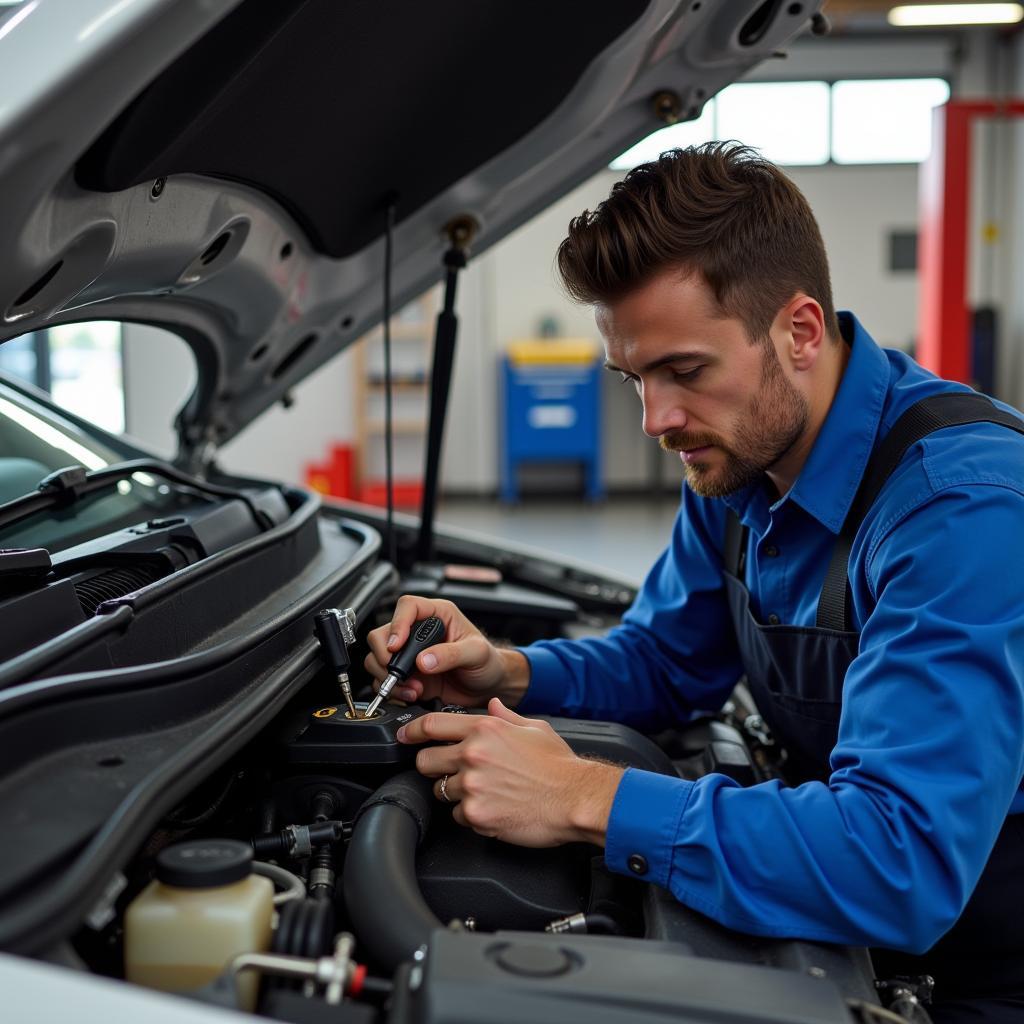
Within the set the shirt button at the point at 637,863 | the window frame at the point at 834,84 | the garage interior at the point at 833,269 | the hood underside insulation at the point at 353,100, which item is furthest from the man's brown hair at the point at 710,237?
the window frame at the point at 834,84

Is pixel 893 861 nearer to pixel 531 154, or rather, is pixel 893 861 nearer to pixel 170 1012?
pixel 170 1012

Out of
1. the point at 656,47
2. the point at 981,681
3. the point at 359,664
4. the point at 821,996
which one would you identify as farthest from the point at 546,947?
the point at 656,47

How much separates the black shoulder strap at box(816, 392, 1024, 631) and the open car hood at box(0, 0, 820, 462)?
578 mm

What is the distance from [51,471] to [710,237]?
0.87 m

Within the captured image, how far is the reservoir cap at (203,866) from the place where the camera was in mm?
753

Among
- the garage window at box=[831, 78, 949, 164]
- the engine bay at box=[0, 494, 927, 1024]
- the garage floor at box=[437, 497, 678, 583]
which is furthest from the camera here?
the garage window at box=[831, 78, 949, 164]

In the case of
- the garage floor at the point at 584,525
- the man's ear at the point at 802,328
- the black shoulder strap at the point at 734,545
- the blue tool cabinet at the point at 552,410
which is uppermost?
the man's ear at the point at 802,328

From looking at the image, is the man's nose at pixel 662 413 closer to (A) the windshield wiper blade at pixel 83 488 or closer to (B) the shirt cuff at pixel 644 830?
(B) the shirt cuff at pixel 644 830

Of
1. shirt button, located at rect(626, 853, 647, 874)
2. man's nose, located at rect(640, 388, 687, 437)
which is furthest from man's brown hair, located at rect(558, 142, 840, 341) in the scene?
shirt button, located at rect(626, 853, 647, 874)

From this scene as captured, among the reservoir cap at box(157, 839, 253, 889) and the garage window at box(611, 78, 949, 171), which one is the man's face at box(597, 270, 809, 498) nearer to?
the reservoir cap at box(157, 839, 253, 889)

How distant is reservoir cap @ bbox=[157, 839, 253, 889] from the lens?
0.75 m

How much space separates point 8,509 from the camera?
4.10 feet

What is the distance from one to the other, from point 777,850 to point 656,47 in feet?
3.38

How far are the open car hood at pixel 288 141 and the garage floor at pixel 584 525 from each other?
3.72 m
